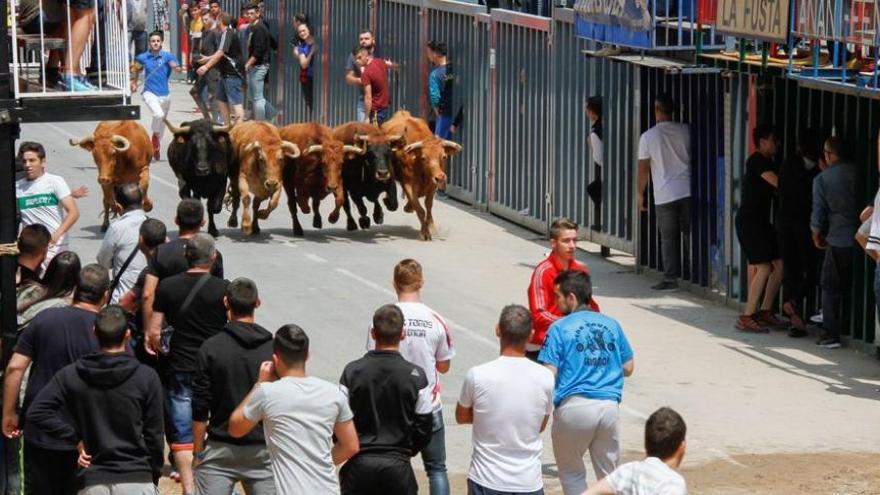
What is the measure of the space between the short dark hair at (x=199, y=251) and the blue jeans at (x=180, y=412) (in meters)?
0.79

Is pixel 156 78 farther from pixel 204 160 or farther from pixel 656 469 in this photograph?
pixel 656 469

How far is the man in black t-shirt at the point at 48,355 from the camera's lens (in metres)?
9.34

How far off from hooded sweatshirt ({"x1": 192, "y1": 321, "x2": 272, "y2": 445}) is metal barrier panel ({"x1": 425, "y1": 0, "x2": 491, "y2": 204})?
15.2 metres

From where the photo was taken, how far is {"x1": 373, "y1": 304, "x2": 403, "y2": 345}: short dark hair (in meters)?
9.19

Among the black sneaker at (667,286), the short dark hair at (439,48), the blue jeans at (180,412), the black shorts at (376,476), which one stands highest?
the short dark hair at (439,48)

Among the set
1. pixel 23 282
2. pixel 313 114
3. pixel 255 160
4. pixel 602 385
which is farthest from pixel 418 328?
pixel 313 114

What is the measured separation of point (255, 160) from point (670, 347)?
710cm

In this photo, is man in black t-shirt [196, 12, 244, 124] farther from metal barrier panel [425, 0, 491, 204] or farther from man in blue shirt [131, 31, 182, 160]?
metal barrier panel [425, 0, 491, 204]

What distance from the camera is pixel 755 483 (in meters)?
12.0

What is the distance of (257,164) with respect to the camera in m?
21.8

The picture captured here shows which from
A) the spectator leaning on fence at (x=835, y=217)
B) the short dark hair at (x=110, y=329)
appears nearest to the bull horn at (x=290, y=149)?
the spectator leaning on fence at (x=835, y=217)

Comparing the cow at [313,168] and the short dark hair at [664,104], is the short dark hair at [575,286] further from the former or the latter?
the cow at [313,168]

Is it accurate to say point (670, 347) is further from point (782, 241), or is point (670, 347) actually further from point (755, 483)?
point (755, 483)

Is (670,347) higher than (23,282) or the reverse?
the reverse
